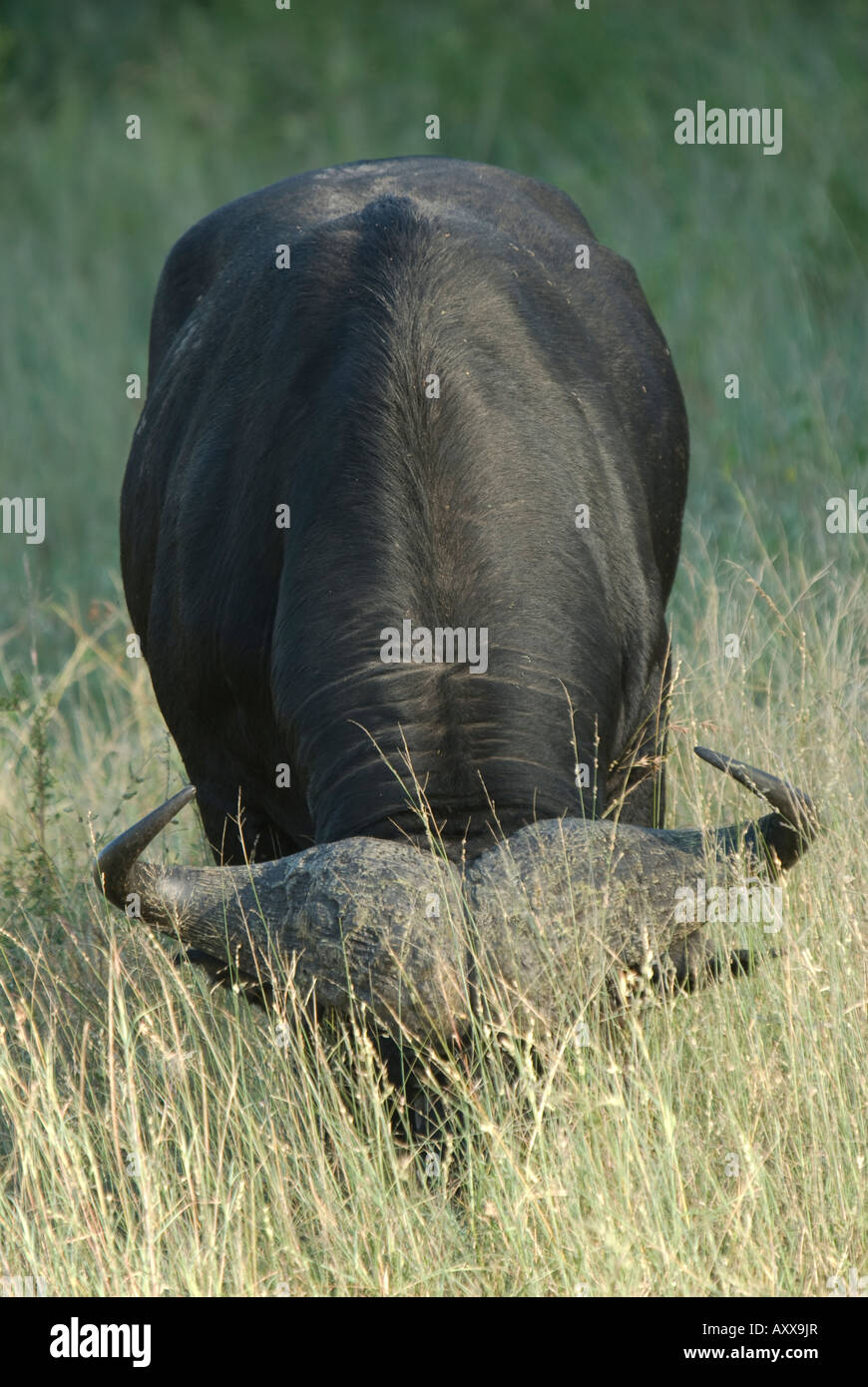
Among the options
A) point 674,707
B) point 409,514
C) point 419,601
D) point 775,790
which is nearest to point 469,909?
point 775,790

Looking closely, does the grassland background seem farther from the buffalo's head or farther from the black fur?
the black fur

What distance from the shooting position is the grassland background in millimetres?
3795

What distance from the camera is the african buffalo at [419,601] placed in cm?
365

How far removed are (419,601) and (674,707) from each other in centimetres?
229

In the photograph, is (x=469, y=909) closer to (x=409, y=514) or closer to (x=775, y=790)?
(x=775, y=790)

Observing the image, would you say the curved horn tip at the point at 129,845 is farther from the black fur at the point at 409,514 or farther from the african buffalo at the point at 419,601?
the black fur at the point at 409,514

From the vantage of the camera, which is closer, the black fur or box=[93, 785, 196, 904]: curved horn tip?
box=[93, 785, 196, 904]: curved horn tip

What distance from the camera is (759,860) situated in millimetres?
3768

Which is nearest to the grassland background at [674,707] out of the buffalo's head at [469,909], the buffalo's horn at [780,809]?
the buffalo's head at [469,909]

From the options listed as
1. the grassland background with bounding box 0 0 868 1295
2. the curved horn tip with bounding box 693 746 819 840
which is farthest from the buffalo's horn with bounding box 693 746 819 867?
the grassland background with bounding box 0 0 868 1295

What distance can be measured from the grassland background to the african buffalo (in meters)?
0.36

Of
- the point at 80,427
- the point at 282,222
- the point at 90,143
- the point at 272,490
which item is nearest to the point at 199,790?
the point at 272,490

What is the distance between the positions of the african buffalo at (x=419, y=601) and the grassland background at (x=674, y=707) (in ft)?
1.18

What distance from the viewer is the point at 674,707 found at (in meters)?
6.38
